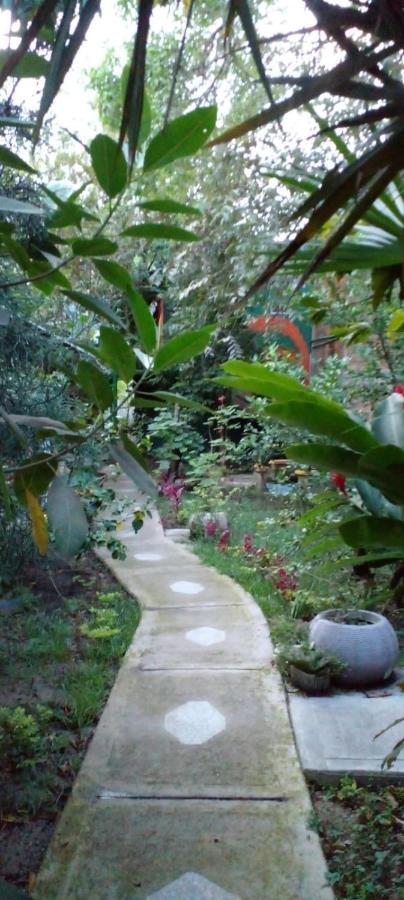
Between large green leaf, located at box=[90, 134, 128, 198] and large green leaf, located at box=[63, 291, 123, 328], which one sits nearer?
large green leaf, located at box=[90, 134, 128, 198]

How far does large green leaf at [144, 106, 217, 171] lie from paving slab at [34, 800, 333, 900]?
1.92m

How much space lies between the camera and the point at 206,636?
4.51 metres

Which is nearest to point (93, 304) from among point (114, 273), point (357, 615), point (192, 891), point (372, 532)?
point (114, 273)

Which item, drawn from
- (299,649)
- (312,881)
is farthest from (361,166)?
(299,649)

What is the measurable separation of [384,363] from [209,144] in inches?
157

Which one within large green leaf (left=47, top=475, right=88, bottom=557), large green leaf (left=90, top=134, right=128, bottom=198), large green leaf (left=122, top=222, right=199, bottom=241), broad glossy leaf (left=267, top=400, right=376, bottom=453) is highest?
large green leaf (left=90, top=134, right=128, bottom=198)

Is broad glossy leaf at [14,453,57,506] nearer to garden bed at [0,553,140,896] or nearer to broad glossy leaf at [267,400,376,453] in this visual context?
broad glossy leaf at [267,400,376,453]

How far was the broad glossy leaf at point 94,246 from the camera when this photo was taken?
1.55 metres

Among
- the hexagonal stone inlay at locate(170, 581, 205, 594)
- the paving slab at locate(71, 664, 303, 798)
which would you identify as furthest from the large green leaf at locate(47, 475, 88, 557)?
the hexagonal stone inlay at locate(170, 581, 205, 594)

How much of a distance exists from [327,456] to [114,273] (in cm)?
59

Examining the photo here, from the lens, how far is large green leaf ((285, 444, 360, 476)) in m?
1.51

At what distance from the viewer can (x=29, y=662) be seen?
13.0ft

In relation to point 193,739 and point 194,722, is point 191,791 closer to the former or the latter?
point 193,739

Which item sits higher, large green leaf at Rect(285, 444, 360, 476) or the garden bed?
large green leaf at Rect(285, 444, 360, 476)
